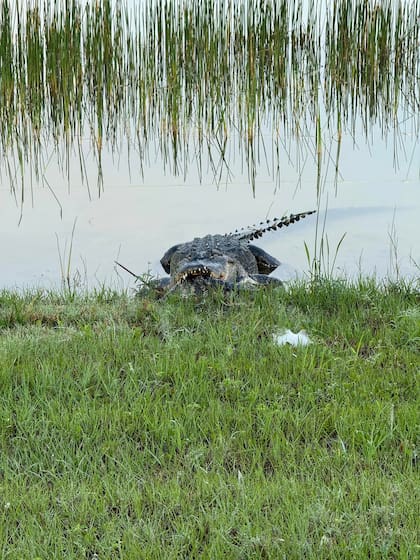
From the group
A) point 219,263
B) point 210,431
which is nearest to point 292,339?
point 210,431

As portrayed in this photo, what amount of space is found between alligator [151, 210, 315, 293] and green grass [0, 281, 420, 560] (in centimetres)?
39

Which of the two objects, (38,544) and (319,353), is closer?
(38,544)

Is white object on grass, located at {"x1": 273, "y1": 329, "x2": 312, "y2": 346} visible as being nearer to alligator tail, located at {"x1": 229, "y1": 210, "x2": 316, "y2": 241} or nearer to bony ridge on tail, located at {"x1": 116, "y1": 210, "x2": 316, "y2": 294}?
bony ridge on tail, located at {"x1": 116, "y1": 210, "x2": 316, "y2": 294}

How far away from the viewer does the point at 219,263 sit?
608 centimetres

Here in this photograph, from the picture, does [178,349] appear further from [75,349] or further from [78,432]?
[78,432]

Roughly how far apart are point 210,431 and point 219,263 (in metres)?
2.64

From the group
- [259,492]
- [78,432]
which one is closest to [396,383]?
[259,492]

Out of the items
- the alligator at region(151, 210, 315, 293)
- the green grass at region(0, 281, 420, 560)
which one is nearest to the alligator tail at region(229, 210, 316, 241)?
the alligator at region(151, 210, 315, 293)

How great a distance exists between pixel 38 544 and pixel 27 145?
6659mm

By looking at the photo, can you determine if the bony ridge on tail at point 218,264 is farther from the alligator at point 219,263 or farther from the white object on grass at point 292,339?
the white object on grass at point 292,339

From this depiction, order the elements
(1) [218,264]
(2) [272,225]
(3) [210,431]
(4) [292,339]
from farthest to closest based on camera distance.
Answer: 1. (2) [272,225]
2. (1) [218,264]
3. (4) [292,339]
4. (3) [210,431]

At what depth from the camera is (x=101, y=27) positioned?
28.4 ft

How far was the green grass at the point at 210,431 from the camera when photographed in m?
2.76

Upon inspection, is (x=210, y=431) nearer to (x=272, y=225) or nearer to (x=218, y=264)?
(x=218, y=264)
